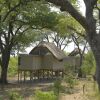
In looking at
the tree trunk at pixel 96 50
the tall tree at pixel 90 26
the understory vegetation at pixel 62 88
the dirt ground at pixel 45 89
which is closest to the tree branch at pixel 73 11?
the tall tree at pixel 90 26

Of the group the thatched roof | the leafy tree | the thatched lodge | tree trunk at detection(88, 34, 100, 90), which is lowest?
tree trunk at detection(88, 34, 100, 90)

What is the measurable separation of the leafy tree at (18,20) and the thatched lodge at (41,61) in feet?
4.75

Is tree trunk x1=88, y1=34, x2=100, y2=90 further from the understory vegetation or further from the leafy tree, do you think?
the leafy tree

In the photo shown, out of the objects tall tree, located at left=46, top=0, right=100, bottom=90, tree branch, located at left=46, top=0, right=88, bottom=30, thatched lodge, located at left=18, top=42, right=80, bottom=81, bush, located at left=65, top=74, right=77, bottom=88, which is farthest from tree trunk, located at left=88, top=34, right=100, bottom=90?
thatched lodge, located at left=18, top=42, right=80, bottom=81

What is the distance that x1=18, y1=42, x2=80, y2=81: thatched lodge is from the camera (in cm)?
2694

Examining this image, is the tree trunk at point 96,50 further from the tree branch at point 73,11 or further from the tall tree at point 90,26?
the tree branch at point 73,11

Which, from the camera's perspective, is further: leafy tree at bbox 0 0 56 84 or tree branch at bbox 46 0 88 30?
leafy tree at bbox 0 0 56 84

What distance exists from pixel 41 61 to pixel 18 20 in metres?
5.08

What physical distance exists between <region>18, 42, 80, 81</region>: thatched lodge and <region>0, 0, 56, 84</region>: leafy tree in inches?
57.0

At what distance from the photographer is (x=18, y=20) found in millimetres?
25172

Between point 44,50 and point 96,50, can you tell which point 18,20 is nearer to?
point 44,50

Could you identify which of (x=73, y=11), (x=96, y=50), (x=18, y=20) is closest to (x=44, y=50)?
→ (x=18, y=20)

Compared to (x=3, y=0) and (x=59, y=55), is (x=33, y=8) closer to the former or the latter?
(x=3, y=0)

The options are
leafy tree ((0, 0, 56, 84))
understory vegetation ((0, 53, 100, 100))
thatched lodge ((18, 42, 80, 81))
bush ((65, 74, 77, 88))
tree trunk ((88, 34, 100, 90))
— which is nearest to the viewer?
tree trunk ((88, 34, 100, 90))
